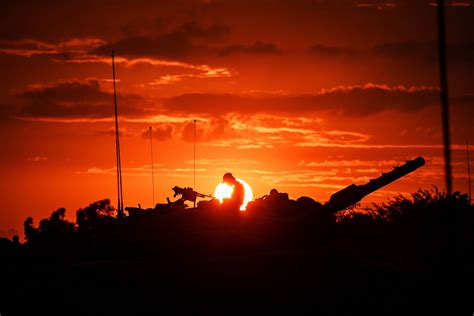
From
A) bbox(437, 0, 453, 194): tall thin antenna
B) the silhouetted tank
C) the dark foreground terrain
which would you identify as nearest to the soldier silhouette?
the dark foreground terrain

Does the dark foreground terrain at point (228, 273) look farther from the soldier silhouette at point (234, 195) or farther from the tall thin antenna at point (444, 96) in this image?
the tall thin antenna at point (444, 96)

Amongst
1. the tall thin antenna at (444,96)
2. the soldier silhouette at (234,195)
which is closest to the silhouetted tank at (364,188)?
the soldier silhouette at (234,195)

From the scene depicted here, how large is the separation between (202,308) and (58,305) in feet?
10.3

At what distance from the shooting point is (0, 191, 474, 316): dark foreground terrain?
51.4 ft

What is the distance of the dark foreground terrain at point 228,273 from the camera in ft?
51.4

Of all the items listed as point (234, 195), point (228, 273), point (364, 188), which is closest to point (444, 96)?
point (228, 273)

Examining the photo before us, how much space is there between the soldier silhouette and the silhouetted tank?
2.52 metres

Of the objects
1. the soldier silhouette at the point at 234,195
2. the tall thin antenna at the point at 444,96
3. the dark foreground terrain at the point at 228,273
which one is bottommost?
the dark foreground terrain at the point at 228,273

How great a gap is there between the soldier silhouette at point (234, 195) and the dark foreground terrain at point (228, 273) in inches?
9.8

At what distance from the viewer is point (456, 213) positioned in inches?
949

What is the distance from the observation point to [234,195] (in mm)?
19422

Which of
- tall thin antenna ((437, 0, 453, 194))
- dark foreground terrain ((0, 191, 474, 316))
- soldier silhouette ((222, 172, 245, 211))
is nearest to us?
tall thin antenna ((437, 0, 453, 194))

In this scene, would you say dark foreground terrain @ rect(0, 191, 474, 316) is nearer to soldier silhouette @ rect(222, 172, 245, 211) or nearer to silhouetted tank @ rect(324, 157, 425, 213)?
soldier silhouette @ rect(222, 172, 245, 211)

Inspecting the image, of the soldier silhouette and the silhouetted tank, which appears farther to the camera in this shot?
the silhouetted tank
